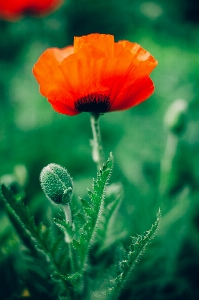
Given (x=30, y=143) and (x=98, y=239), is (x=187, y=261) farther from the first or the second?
(x=30, y=143)

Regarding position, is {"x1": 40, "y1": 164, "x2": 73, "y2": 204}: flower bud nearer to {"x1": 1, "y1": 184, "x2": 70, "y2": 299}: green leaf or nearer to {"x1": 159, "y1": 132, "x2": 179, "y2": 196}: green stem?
{"x1": 1, "y1": 184, "x2": 70, "y2": 299}: green leaf

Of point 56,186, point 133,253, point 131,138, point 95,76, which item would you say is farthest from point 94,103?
point 131,138

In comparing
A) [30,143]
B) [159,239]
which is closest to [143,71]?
[159,239]

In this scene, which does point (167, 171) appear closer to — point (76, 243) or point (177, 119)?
point (177, 119)

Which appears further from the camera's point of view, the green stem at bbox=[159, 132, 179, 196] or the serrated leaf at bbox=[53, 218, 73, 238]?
the green stem at bbox=[159, 132, 179, 196]

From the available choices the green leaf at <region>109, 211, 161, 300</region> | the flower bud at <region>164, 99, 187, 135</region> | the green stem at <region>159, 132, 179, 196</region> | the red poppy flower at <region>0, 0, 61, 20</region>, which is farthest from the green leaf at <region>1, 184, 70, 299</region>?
the red poppy flower at <region>0, 0, 61, 20</region>

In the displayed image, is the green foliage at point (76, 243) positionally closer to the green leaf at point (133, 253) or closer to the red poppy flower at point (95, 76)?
the green leaf at point (133, 253)
